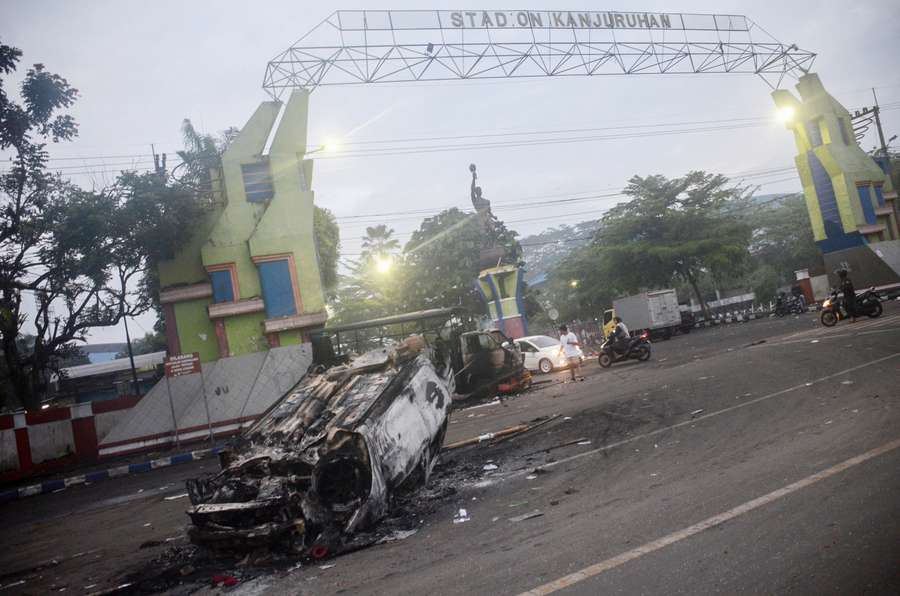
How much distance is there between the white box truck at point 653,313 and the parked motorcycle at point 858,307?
37.0 ft

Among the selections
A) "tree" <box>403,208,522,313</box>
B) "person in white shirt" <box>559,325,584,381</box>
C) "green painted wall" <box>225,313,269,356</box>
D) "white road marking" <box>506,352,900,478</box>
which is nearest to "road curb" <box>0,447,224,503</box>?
"green painted wall" <box>225,313,269,356</box>

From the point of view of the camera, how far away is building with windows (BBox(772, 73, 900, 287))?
1131 inches

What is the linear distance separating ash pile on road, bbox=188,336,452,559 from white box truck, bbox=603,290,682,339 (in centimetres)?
2271

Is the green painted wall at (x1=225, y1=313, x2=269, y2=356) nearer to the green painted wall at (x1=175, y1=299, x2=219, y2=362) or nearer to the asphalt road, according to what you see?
the green painted wall at (x1=175, y1=299, x2=219, y2=362)

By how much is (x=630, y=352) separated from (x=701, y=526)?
13184 millimetres

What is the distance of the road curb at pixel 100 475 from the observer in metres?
11.3

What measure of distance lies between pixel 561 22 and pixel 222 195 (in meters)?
13.6

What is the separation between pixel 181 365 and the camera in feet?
44.6

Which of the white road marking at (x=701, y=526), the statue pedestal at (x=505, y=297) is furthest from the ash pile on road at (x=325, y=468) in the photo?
the statue pedestal at (x=505, y=297)

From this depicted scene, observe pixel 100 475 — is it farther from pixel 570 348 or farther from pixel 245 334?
pixel 570 348

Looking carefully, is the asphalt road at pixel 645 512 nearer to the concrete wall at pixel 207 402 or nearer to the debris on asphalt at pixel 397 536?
the debris on asphalt at pixel 397 536

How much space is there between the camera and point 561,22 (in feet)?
63.6

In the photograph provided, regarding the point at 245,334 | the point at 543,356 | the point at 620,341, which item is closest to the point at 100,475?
the point at 245,334

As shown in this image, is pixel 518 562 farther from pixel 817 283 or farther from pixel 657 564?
pixel 817 283
